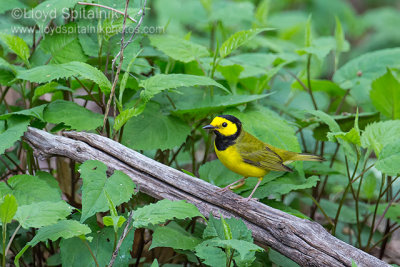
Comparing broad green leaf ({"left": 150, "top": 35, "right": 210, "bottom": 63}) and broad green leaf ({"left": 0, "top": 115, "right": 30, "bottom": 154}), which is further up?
broad green leaf ({"left": 150, "top": 35, "right": 210, "bottom": 63})

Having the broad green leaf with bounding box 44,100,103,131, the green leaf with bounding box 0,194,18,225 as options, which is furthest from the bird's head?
the green leaf with bounding box 0,194,18,225

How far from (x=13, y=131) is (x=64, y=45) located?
2.85 ft

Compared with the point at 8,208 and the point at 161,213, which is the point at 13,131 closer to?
the point at 8,208

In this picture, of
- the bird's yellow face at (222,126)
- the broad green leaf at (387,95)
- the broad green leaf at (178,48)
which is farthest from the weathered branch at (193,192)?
the broad green leaf at (387,95)

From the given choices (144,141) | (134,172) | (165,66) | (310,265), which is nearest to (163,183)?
(134,172)

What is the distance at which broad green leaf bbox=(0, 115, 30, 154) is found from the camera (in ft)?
9.20

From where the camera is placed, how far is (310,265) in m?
2.64

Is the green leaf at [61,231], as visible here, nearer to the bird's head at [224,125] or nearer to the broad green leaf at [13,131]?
the broad green leaf at [13,131]

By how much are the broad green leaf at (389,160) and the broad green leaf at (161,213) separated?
1.15m

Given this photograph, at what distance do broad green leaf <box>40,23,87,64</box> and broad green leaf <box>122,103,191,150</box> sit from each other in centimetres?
60

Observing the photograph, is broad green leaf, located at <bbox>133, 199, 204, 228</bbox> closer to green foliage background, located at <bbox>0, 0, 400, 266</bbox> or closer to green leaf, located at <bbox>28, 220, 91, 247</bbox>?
green foliage background, located at <bbox>0, 0, 400, 266</bbox>

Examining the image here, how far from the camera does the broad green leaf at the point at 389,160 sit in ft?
9.32

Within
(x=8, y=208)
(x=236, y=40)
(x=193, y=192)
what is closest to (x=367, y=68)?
(x=236, y=40)

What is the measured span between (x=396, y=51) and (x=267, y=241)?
238cm
